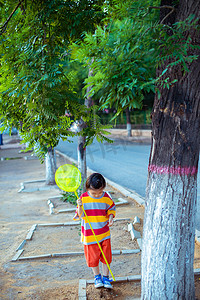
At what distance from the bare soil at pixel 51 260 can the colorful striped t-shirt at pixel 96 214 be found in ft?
2.09

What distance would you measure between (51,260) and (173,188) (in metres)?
2.65

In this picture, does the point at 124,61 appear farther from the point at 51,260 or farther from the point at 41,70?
the point at 51,260

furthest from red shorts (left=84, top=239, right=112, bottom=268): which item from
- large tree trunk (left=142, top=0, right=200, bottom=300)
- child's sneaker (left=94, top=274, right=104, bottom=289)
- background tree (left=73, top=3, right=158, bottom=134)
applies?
background tree (left=73, top=3, right=158, bottom=134)

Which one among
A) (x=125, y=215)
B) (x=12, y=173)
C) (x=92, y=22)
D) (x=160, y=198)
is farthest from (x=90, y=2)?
(x=12, y=173)

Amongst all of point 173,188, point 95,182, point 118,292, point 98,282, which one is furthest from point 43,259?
point 173,188

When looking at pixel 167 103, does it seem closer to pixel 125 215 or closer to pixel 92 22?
pixel 92 22

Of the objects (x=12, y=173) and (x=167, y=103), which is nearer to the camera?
(x=167, y=103)

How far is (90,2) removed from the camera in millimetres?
4262

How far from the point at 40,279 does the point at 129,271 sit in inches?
46.4

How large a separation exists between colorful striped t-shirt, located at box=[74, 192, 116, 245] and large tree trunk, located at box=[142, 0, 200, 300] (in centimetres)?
63

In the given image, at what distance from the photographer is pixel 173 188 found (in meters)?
2.87

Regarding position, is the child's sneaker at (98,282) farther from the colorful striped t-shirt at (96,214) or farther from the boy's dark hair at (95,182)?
the boy's dark hair at (95,182)

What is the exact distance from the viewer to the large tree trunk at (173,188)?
272cm

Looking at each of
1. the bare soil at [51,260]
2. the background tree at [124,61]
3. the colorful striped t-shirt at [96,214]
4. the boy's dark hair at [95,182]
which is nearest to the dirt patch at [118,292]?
the bare soil at [51,260]
